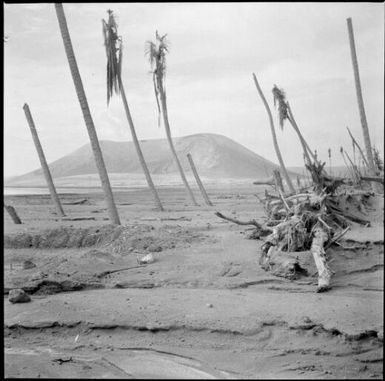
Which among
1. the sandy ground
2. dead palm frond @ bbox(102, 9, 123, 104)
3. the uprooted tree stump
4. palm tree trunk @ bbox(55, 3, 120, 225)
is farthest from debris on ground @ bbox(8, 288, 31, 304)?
dead palm frond @ bbox(102, 9, 123, 104)

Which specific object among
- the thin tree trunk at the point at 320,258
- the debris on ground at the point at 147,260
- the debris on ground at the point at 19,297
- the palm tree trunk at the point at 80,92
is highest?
the palm tree trunk at the point at 80,92

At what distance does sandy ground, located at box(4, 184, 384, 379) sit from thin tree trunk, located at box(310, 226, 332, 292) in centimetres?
13

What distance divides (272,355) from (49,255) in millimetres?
6395

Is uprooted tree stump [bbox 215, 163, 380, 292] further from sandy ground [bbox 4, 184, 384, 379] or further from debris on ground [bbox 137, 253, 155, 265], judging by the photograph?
debris on ground [bbox 137, 253, 155, 265]

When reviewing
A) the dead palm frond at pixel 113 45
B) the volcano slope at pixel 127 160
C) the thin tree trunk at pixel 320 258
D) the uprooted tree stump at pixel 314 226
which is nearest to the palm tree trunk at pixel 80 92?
the dead palm frond at pixel 113 45

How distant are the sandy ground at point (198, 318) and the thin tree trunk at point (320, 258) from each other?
0.13m

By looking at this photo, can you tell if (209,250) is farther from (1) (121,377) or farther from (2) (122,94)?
(2) (122,94)

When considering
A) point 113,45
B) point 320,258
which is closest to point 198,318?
point 320,258

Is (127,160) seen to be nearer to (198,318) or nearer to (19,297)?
(19,297)

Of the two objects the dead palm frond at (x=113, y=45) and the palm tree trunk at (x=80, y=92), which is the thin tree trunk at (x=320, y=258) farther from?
the dead palm frond at (x=113, y=45)

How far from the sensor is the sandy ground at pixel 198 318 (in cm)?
431

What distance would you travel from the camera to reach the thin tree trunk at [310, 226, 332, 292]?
5720 millimetres

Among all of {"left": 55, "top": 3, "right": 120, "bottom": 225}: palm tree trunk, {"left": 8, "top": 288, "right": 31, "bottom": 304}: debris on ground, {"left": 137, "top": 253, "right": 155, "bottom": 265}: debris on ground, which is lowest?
{"left": 8, "top": 288, "right": 31, "bottom": 304}: debris on ground

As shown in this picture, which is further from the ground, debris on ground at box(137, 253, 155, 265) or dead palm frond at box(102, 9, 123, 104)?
dead palm frond at box(102, 9, 123, 104)
